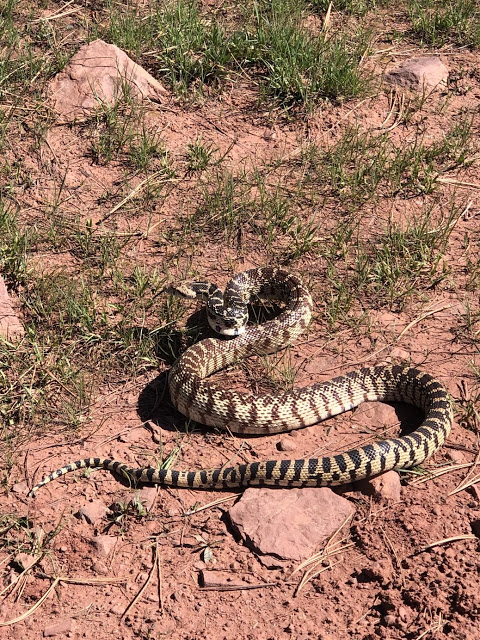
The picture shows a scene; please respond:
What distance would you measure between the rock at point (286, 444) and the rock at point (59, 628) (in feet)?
7.52

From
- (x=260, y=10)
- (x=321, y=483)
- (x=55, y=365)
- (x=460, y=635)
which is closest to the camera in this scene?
(x=460, y=635)

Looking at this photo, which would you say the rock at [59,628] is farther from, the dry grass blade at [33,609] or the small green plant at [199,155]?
the small green plant at [199,155]

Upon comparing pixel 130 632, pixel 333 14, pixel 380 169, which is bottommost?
pixel 130 632

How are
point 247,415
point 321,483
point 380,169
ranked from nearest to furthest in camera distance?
point 321,483
point 247,415
point 380,169

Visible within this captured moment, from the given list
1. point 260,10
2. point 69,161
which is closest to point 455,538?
point 69,161

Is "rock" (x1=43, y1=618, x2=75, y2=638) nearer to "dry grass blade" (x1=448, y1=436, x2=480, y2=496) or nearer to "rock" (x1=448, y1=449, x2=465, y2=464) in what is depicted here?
"dry grass blade" (x1=448, y1=436, x2=480, y2=496)

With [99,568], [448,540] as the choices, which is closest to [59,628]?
[99,568]

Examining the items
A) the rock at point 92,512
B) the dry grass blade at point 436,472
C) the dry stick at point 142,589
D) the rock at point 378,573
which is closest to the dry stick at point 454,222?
the dry grass blade at point 436,472

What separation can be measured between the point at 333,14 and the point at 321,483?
26.3 feet

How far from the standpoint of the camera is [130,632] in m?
5.82

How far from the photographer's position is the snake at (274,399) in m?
6.61

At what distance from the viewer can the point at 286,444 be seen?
7102 millimetres

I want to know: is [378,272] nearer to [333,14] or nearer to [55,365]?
[55,365]

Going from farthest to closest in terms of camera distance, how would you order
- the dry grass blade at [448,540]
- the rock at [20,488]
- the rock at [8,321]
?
the rock at [8,321], the rock at [20,488], the dry grass blade at [448,540]
